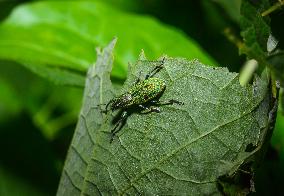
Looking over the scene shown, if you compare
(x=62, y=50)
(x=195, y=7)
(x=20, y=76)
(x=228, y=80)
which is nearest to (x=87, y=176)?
(x=228, y=80)

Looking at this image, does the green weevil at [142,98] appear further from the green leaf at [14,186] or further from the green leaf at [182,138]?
the green leaf at [14,186]

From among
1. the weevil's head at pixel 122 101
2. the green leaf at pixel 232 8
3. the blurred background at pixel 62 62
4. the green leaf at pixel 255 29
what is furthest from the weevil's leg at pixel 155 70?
the green leaf at pixel 232 8

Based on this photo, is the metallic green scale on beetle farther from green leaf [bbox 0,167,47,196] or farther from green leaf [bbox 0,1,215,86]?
green leaf [bbox 0,167,47,196]

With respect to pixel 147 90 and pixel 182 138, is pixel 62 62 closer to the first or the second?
pixel 147 90

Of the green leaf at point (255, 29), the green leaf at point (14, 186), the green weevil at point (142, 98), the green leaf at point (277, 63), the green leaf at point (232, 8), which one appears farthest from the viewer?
the green leaf at point (14, 186)

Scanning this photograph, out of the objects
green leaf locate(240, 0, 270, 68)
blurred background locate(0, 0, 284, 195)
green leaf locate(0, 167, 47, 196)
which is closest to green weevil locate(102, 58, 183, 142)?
green leaf locate(240, 0, 270, 68)

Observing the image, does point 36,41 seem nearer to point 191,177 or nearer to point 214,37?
point 214,37

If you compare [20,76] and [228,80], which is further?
[20,76]
